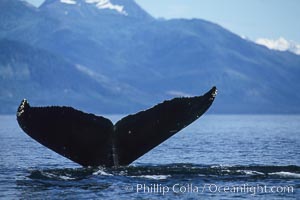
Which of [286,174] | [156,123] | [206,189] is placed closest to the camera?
[156,123]

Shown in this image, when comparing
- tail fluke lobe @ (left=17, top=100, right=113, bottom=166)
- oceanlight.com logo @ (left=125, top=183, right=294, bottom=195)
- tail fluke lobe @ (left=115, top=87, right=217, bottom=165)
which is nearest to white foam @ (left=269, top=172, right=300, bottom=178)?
oceanlight.com logo @ (left=125, top=183, right=294, bottom=195)

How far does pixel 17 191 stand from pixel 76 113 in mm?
2349

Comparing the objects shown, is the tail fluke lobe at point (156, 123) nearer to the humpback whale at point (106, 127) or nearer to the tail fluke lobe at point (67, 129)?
the humpback whale at point (106, 127)

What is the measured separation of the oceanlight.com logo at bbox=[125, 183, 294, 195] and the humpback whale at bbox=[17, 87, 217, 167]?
1.14 meters

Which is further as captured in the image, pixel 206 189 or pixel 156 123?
pixel 206 189

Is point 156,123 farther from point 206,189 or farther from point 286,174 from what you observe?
point 286,174

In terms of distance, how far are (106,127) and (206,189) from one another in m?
2.73

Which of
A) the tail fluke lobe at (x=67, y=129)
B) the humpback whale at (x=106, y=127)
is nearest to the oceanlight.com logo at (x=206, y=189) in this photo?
the humpback whale at (x=106, y=127)

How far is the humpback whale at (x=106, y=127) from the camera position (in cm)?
1078

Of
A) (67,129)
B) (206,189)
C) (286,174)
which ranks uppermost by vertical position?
(67,129)

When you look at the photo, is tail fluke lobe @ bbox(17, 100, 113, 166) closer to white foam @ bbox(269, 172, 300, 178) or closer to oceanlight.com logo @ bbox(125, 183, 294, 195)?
oceanlight.com logo @ bbox(125, 183, 294, 195)

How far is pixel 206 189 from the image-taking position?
1261 cm

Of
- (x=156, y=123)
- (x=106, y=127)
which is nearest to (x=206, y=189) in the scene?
(x=156, y=123)

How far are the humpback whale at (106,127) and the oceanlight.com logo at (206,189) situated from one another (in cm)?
114
